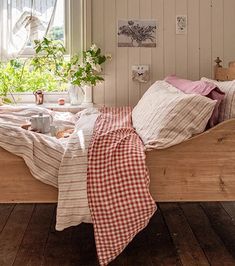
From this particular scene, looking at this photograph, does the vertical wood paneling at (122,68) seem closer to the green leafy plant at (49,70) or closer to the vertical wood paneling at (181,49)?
the green leafy plant at (49,70)

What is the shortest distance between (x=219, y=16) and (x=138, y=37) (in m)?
0.64

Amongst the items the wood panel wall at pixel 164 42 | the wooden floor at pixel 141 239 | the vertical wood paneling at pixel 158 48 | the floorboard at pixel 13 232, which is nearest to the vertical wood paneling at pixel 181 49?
the wood panel wall at pixel 164 42

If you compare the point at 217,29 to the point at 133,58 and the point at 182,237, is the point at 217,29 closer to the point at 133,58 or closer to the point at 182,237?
the point at 133,58

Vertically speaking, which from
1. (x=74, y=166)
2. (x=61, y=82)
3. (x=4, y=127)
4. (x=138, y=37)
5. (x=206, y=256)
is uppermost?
(x=138, y=37)

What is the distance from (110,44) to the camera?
10.5 feet

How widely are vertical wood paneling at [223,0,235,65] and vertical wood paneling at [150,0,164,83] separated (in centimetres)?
49

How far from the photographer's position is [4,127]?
1786 millimetres

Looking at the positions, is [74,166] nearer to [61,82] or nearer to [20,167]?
[20,167]

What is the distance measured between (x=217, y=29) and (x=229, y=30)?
9cm

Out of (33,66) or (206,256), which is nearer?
(206,256)

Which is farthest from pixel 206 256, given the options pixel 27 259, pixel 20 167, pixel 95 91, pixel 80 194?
pixel 95 91

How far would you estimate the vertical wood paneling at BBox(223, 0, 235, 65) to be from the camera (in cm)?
321

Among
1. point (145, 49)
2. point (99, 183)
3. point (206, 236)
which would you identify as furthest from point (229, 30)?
point (99, 183)

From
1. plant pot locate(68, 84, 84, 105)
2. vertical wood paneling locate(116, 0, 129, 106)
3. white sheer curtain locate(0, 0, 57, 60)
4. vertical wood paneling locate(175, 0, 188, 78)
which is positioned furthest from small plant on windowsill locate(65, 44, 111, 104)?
vertical wood paneling locate(175, 0, 188, 78)
